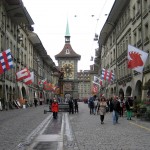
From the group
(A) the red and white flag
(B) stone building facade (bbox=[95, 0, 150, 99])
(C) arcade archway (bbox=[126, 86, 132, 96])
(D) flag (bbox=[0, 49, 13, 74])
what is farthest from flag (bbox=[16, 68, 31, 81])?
(A) the red and white flag

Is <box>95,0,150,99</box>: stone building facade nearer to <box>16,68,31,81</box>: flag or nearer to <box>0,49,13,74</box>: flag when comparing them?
<box>0,49,13,74</box>: flag

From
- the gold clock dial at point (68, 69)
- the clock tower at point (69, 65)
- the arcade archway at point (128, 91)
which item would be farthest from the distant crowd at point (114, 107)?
the gold clock dial at point (68, 69)

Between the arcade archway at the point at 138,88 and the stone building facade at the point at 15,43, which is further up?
the stone building facade at the point at 15,43

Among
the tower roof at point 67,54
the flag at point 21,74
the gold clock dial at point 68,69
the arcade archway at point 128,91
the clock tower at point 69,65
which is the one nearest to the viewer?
the flag at point 21,74

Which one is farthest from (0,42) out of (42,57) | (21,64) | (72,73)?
(72,73)

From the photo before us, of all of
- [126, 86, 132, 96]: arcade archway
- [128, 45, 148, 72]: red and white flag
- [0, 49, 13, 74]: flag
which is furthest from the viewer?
[126, 86, 132, 96]: arcade archway

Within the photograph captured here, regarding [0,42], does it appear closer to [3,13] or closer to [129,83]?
[3,13]

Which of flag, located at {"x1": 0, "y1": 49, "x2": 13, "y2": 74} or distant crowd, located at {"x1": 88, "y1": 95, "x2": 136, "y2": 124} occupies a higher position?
flag, located at {"x1": 0, "y1": 49, "x2": 13, "y2": 74}

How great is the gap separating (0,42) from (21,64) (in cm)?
1468

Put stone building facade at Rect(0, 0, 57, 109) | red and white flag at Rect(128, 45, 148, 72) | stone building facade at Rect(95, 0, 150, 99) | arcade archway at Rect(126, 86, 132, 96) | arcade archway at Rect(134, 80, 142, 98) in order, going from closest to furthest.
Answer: red and white flag at Rect(128, 45, 148, 72) → stone building facade at Rect(95, 0, 150, 99) → arcade archway at Rect(134, 80, 142, 98) → stone building facade at Rect(0, 0, 57, 109) → arcade archway at Rect(126, 86, 132, 96)

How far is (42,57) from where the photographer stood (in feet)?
295

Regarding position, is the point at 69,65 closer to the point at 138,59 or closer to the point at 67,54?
the point at 67,54

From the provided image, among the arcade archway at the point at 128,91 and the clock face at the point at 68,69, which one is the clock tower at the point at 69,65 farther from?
the arcade archway at the point at 128,91

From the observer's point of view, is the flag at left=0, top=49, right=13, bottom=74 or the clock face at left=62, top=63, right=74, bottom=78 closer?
the flag at left=0, top=49, right=13, bottom=74
